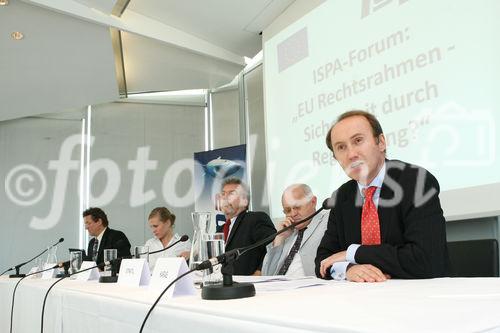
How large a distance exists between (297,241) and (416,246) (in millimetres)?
878

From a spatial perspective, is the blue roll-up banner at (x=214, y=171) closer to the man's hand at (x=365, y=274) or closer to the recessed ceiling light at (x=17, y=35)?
the recessed ceiling light at (x=17, y=35)

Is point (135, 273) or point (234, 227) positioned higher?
point (234, 227)

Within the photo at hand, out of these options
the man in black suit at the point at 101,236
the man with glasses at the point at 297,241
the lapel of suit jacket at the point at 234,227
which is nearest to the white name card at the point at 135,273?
the man with glasses at the point at 297,241

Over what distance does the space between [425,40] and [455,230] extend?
42.0 inches

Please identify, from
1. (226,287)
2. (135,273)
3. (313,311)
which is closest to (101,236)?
(135,273)

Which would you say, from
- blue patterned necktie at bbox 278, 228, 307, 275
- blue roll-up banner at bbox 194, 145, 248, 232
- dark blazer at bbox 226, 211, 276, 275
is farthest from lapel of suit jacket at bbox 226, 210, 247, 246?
blue roll-up banner at bbox 194, 145, 248, 232

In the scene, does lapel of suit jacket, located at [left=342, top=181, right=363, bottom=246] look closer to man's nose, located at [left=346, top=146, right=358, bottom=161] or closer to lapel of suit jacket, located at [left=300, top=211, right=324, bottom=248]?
man's nose, located at [left=346, top=146, right=358, bottom=161]

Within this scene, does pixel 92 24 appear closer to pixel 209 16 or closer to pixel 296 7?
pixel 209 16

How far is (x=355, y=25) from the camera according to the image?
308cm

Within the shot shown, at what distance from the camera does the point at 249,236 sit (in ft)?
7.83

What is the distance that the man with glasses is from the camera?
6.56 ft

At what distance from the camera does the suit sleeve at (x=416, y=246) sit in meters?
1.22

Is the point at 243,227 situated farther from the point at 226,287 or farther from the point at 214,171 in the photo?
the point at 214,171

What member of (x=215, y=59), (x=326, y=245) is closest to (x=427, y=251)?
(x=326, y=245)
